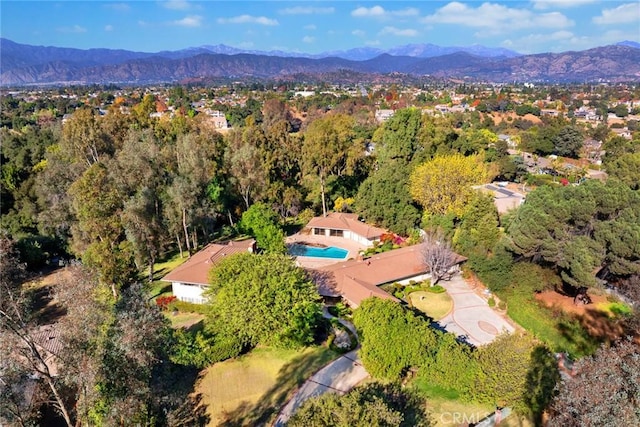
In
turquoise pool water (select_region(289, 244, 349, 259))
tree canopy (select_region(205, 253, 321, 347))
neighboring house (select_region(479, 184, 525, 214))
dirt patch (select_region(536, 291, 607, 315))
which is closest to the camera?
tree canopy (select_region(205, 253, 321, 347))

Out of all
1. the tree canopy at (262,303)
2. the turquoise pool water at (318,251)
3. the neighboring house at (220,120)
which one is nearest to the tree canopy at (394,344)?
the tree canopy at (262,303)

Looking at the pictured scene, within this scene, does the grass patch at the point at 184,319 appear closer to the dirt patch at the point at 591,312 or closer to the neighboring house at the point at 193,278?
the neighboring house at the point at 193,278

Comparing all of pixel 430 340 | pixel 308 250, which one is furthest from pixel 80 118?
pixel 430 340

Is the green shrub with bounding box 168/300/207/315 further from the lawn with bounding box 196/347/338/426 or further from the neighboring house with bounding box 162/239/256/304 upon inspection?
the lawn with bounding box 196/347/338/426

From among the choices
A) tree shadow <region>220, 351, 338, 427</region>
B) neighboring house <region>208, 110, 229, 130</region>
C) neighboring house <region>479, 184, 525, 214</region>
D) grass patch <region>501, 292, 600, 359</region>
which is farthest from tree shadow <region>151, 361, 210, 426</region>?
neighboring house <region>208, 110, 229, 130</region>

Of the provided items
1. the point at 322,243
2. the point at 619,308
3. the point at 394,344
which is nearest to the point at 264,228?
the point at 322,243
